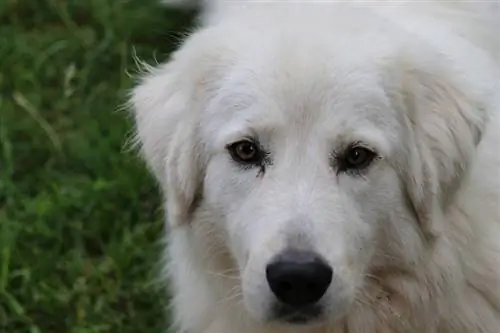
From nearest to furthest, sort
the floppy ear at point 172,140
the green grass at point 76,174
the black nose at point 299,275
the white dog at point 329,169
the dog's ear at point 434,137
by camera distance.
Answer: the black nose at point 299,275 < the white dog at point 329,169 < the dog's ear at point 434,137 < the floppy ear at point 172,140 < the green grass at point 76,174

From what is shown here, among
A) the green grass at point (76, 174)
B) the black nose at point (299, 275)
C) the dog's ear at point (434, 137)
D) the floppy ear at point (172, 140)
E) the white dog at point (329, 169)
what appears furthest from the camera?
the green grass at point (76, 174)

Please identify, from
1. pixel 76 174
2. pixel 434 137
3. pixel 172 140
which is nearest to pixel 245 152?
pixel 172 140

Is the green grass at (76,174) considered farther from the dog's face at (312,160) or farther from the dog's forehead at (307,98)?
the dog's forehead at (307,98)

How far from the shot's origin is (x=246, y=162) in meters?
3.52

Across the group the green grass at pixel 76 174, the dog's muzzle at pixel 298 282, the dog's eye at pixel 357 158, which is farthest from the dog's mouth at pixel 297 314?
the green grass at pixel 76 174

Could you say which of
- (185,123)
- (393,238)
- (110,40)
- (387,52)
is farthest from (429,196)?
(110,40)

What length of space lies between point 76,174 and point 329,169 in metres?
2.16

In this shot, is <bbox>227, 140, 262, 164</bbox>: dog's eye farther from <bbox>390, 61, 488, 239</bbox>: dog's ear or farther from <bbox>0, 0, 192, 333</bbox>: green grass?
<bbox>0, 0, 192, 333</bbox>: green grass

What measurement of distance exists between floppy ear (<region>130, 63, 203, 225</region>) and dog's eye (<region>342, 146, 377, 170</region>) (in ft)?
1.60

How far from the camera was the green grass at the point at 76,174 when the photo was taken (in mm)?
4809

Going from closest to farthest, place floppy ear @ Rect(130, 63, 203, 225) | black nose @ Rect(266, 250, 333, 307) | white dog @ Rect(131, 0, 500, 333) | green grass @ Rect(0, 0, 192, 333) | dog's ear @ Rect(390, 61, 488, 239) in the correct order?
black nose @ Rect(266, 250, 333, 307) → white dog @ Rect(131, 0, 500, 333) → dog's ear @ Rect(390, 61, 488, 239) → floppy ear @ Rect(130, 63, 203, 225) → green grass @ Rect(0, 0, 192, 333)

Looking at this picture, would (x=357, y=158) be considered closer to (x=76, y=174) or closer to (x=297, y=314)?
(x=297, y=314)

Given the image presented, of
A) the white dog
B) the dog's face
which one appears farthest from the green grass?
the dog's face

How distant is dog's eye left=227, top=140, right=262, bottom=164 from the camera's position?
349 centimetres
